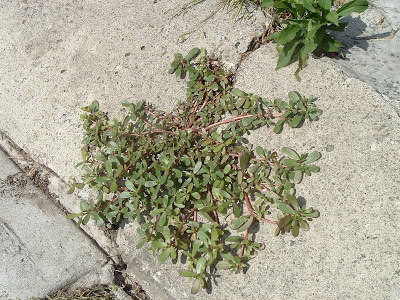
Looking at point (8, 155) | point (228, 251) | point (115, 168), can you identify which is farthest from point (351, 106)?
point (8, 155)

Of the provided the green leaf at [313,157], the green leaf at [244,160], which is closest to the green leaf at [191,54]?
the green leaf at [244,160]

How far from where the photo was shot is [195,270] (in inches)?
87.9

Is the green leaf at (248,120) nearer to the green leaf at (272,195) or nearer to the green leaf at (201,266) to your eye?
the green leaf at (272,195)

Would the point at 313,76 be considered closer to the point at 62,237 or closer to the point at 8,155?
the point at 62,237

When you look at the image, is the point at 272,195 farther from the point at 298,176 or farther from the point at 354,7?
the point at 354,7

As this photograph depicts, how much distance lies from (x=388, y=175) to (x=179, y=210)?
1.11 meters

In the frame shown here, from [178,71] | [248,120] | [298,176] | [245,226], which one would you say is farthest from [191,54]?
[245,226]

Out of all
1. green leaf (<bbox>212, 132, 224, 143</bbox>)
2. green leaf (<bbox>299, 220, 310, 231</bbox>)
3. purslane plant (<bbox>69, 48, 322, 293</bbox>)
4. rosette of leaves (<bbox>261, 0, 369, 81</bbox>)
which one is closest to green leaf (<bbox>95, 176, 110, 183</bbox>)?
purslane plant (<bbox>69, 48, 322, 293</bbox>)

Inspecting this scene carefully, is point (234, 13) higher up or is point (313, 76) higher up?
point (234, 13)

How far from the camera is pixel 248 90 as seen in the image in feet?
8.62

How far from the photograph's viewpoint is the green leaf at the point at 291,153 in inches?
89.6

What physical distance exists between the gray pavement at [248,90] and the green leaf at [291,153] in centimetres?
9

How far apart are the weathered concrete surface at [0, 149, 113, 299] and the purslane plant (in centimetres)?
24

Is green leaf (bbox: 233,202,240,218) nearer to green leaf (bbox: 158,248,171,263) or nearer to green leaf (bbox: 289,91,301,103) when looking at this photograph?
green leaf (bbox: 158,248,171,263)
